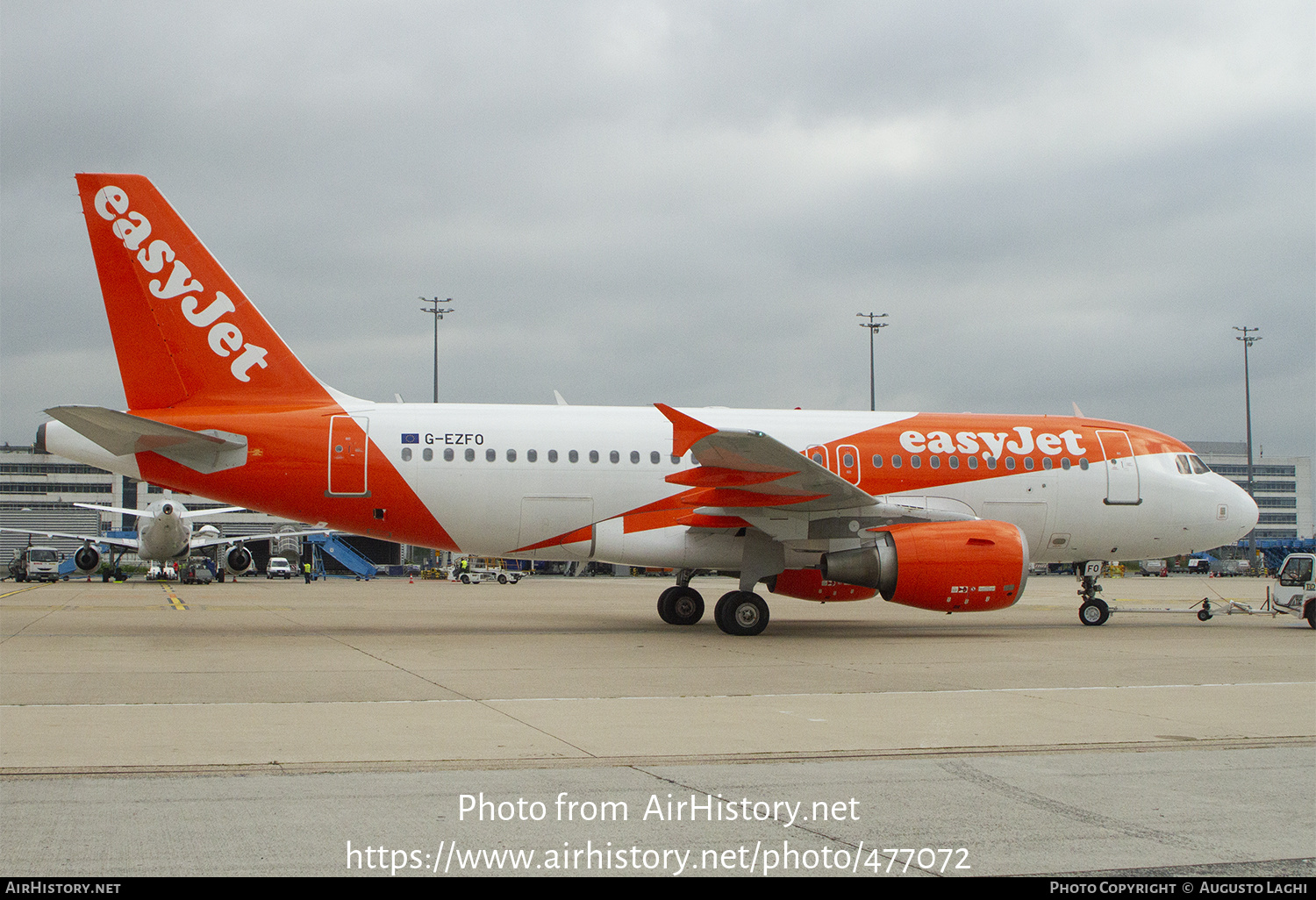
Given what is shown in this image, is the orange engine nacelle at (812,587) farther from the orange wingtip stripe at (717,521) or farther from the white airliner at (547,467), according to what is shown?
the orange wingtip stripe at (717,521)

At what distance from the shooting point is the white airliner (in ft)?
48.4

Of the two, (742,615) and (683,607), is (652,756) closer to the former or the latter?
(742,615)

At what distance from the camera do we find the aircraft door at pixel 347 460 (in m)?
15.5

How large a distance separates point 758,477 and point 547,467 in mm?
3419

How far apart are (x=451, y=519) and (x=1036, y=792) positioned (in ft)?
38.3

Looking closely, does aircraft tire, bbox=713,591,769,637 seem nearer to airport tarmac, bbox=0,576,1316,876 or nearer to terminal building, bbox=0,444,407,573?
airport tarmac, bbox=0,576,1316,876

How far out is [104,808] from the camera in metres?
5.01

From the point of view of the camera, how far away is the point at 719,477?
49.3 feet

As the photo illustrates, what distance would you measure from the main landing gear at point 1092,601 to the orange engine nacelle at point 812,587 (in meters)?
4.61

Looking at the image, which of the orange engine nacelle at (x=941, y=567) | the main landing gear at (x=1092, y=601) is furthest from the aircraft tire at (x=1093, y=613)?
Answer: the orange engine nacelle at (x=941, y=567)

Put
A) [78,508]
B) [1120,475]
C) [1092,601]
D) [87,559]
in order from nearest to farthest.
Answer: [1120,475]
[1092,601]
[87,559]
[78,508]

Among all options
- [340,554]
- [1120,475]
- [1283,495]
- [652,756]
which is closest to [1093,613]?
[1120,475]
